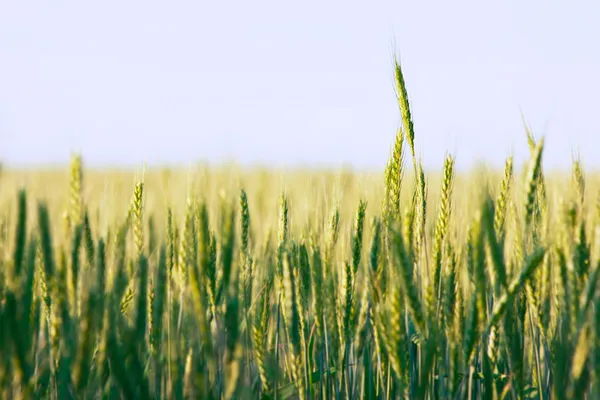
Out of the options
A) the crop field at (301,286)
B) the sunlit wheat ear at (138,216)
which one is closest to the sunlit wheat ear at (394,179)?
the crop field at (301,286)

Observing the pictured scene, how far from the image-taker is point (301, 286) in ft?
5.80

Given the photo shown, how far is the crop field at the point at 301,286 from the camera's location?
4.07ft

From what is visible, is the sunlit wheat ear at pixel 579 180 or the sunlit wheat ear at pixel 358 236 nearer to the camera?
the sunlit wheat ear at pixel 579 180

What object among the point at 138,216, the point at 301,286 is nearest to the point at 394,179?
the point at 301,286

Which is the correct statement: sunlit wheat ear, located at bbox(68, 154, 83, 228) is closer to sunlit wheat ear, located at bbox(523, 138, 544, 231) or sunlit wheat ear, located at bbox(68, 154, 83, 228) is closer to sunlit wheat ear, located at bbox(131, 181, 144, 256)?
sunlit wheat ear, located at bbox(131, 181, 144, 256)

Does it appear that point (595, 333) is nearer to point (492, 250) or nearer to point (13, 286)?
point (492, 250)

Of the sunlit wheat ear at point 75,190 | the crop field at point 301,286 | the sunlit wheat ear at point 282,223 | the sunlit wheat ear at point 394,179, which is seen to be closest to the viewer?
the crop field at point 301,286

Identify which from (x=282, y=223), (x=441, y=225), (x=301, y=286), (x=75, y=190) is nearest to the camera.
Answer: (x=75, y=190)

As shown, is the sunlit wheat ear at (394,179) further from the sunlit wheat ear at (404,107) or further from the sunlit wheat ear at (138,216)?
the sunlit wheat ear at (138,216)

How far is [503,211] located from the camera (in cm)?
168

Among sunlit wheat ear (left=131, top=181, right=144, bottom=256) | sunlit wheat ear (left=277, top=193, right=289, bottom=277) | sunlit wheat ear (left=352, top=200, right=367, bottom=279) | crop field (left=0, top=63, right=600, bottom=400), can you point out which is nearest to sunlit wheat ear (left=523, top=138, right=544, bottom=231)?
crop field (left=0, top=63, right=600, bottom=400)

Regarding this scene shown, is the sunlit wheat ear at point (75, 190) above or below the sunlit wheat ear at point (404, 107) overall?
below

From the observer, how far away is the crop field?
4.07ft

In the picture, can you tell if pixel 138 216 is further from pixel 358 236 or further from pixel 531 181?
pixel 531 181
